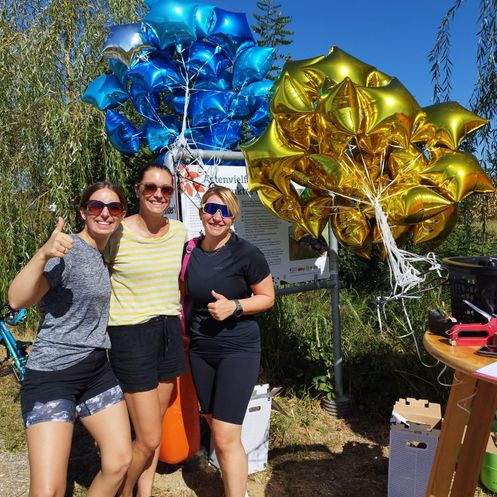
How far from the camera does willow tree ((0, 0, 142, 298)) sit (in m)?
5.13

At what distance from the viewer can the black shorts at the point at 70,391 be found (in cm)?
204

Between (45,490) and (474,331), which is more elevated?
(474,331)

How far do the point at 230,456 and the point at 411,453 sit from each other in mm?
1108

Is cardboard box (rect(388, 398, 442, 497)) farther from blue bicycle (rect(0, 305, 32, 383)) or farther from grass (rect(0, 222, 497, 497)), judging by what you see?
blue bicycle (rect(0, 305, 32, 383))

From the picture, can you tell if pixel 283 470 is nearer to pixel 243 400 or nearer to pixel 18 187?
pixel 243 400

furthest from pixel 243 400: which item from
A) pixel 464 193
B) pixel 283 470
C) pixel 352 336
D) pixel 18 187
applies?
pixel 18 187

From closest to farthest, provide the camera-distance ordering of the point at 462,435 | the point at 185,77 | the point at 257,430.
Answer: the point at 462,435
the point at 257,430
the point at 185,77

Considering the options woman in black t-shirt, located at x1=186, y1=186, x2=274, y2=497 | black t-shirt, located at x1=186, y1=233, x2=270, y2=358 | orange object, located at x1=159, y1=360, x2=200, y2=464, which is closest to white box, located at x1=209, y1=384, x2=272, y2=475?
orange object, located at x1=159, y1=360, x2=200, y2=464

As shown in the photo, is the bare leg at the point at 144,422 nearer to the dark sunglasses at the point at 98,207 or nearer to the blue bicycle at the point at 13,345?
the dark sunglasses at the point at 98,207

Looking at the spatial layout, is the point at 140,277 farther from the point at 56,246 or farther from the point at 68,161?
the point at 68,161

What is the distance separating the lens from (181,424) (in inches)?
118

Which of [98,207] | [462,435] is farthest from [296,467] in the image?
[98,207]

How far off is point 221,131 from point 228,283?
1393mm

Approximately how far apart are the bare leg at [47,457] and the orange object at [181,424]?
38.3 inches
